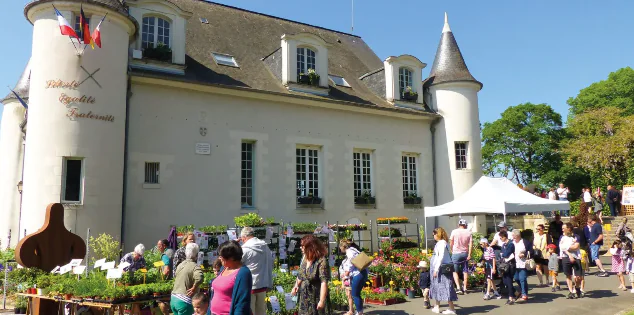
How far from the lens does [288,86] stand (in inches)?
658

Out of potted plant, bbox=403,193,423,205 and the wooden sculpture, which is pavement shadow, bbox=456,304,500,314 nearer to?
the wooden sculpture

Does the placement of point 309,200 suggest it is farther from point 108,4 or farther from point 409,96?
point 108,4

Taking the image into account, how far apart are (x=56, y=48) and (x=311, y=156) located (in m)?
8.40

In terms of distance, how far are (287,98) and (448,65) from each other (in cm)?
759

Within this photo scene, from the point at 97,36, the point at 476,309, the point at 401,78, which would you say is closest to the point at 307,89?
the point at 401,78

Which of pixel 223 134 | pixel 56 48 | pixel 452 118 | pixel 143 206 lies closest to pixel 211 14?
pixel 223 134

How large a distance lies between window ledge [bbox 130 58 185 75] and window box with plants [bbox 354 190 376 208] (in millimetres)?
7466

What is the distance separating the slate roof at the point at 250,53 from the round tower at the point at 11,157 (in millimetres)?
7260

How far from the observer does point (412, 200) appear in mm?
19125

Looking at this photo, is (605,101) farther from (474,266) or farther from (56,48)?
(56,48)

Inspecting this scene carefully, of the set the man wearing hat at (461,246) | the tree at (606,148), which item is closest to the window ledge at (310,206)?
the man wearing hat at (461,246)

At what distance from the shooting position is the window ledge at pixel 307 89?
A: 16.8 m

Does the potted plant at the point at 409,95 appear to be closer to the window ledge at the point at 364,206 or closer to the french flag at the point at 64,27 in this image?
the window ledge at the point at 364,206

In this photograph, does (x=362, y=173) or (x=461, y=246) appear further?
(x=362, y=173)
